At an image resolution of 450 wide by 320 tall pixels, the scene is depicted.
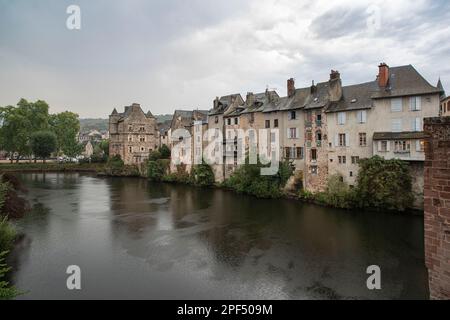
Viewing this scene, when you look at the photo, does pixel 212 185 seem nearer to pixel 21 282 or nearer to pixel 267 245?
pixel 267 245

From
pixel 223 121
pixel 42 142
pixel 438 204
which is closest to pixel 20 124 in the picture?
pixel 42 142

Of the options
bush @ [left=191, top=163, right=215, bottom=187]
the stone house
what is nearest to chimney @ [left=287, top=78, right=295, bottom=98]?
the stone house

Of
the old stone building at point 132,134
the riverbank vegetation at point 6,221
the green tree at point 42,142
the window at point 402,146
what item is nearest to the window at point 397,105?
the window at point 402,146

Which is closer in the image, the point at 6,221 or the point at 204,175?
the point at 6,221

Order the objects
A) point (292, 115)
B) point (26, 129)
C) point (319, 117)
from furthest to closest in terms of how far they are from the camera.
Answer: point (26, 129) → point (292, 115) → point (319, 117)

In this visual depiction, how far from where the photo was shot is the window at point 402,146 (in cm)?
2717

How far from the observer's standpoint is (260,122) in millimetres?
41125

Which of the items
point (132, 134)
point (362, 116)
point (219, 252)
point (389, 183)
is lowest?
point (219, 252)

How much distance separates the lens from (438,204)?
5.78 meters

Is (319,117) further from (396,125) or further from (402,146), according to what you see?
(402,146)

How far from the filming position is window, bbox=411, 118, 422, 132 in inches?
1070

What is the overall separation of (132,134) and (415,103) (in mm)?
58059
